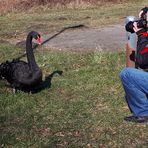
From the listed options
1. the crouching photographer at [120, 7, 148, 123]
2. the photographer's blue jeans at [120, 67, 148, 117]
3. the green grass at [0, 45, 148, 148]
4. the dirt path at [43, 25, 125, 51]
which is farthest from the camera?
the dirt path at [43, 25, 125, 51]

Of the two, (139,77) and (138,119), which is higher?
(139,77)

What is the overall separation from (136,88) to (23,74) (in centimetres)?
210

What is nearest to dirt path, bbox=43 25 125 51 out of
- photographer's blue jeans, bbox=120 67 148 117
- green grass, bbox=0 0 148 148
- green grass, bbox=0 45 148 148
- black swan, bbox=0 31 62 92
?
green grass, bbox=0 0 148 148

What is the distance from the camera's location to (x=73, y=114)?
22.3 ft

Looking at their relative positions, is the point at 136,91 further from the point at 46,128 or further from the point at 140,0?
the point at 140,0

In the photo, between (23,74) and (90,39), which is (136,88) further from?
(90,39)

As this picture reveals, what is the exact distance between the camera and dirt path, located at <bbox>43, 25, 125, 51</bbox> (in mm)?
12023

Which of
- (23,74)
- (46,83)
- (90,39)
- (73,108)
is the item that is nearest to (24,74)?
(23,74)

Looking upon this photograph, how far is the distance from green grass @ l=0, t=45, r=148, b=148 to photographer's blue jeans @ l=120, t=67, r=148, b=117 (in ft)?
0.81

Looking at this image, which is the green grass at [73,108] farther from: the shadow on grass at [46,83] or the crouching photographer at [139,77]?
the crouching photographer at [139,77]

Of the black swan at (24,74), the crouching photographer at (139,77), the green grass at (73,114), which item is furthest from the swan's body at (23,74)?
the crouching photographer at (139,77)

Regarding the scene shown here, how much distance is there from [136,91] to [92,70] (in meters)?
3.01

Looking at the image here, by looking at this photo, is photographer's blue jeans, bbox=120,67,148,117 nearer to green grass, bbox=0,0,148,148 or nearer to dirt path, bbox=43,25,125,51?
green grass, bbox=0,0,148,148

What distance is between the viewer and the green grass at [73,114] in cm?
590
